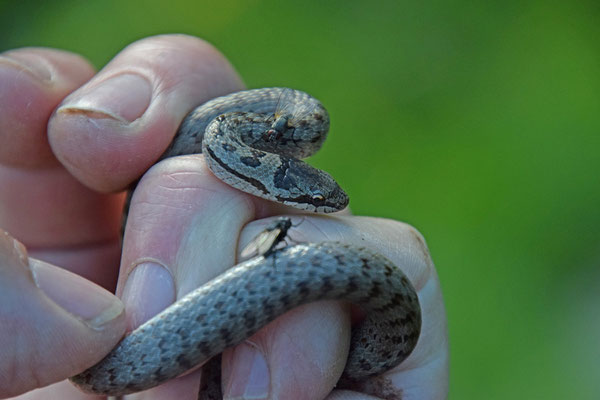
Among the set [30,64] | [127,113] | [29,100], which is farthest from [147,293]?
[30,64]

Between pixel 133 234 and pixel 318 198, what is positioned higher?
pixel 318 198

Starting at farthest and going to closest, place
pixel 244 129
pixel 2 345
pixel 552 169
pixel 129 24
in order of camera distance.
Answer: pixel 129 24 → pixel 552 169 → pixel 244 129 → pixel 2 345

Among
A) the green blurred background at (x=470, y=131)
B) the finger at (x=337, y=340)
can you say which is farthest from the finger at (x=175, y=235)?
the green blurred background at (x=470, y=131)

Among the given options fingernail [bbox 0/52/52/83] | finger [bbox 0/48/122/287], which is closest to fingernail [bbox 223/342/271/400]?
finger [bbox 0/48/122/287]

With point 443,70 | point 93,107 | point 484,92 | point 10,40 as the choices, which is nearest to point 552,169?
point 484,92

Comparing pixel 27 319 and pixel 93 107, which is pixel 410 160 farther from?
pixel 27 319

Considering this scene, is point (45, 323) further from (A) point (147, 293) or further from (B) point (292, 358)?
(B) point (292, 358)

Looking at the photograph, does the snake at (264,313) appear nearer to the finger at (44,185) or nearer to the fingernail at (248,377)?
the fingernail at (248,377)
